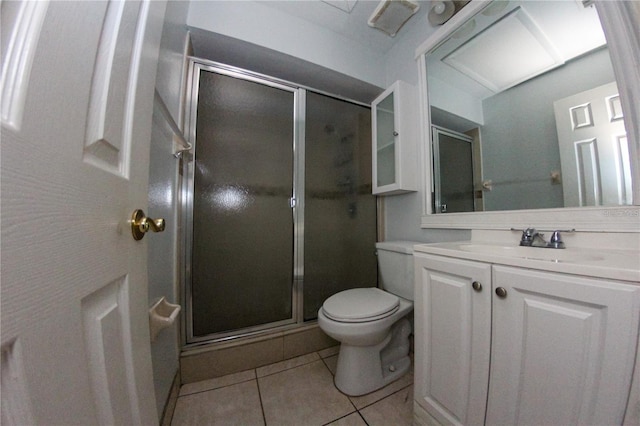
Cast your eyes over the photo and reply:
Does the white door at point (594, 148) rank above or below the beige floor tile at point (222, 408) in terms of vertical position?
above

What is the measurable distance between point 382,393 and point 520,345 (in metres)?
0.78

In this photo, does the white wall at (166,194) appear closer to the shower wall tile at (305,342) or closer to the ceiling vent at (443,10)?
the shower wall tile at (305,342)

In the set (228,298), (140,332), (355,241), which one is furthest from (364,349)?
(140,332)

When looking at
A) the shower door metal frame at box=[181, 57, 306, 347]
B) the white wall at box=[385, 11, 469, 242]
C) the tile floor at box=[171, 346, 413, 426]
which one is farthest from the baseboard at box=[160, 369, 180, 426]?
the white wall at box=[385, 11, 469, 242]

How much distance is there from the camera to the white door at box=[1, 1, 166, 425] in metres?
0.21

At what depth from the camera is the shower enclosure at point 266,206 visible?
4.04ft

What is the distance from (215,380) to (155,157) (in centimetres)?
120

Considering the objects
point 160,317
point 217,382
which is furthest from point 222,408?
point 160,317

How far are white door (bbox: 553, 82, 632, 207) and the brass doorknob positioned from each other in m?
1.38

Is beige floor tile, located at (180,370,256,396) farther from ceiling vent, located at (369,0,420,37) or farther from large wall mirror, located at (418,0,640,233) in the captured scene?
ceiling vent, located at (369,0,420,37)

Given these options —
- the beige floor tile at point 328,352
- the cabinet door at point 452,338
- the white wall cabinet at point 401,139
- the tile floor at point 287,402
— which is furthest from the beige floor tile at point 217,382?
the white wall cabinet at point 401,139

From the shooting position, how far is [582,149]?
810mm

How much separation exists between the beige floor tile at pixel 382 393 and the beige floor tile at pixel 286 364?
0.37 meters

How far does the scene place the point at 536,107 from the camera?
94cm
